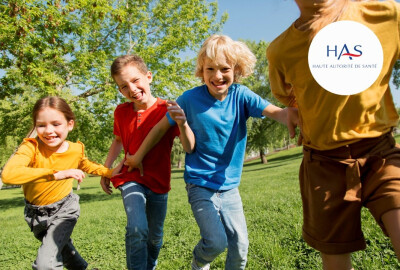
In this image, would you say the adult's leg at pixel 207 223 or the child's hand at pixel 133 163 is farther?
the child's hand at pixel 133 163

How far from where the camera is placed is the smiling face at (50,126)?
10.5 ft

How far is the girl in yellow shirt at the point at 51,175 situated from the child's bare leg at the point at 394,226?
98.4 inches

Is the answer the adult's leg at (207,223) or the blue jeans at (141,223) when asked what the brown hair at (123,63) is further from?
the adult's leg at (207,223)

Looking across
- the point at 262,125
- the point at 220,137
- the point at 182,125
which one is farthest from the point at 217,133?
the point at 262,125

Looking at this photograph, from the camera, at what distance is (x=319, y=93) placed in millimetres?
2096

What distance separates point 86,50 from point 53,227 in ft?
39.4

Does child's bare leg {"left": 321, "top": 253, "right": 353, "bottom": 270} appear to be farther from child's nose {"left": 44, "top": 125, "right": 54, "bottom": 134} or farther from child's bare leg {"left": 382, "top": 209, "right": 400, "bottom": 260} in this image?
child's nose {"left": 44, "top": 125, "right": 54, "bottom": 134}

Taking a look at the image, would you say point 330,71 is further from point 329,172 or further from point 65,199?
point 65,199

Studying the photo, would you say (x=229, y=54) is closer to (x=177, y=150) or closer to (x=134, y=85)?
(x=134, y=85)

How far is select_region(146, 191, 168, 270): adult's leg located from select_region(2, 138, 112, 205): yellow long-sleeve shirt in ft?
1.78

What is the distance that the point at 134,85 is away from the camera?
3.36m

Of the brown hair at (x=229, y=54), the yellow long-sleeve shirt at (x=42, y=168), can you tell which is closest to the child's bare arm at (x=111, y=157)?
the yellow long-sleeve shirt at (x=42, y=168)

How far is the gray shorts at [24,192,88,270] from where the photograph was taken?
3004mm

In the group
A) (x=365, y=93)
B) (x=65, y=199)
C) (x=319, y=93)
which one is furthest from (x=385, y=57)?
(x=65, y=199)
